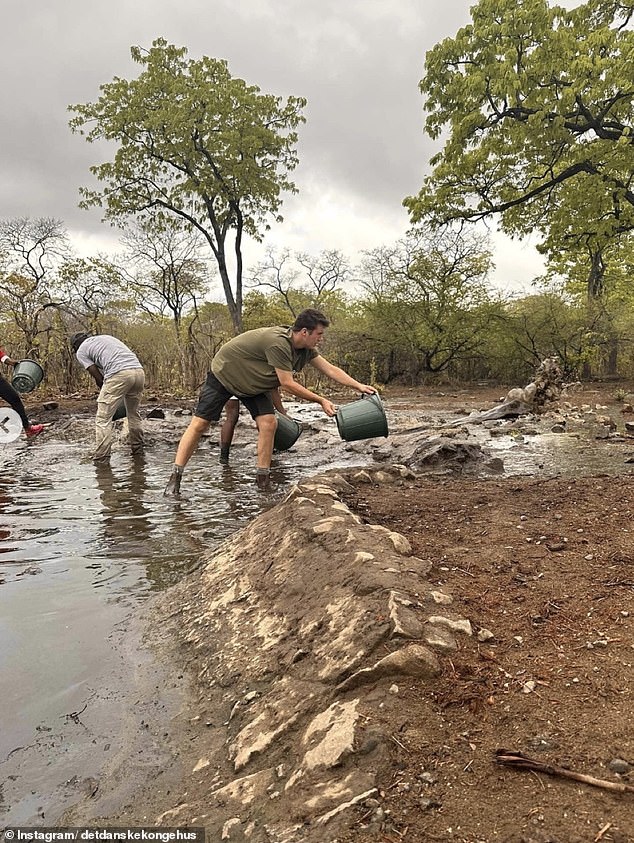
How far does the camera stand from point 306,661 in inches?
76.0

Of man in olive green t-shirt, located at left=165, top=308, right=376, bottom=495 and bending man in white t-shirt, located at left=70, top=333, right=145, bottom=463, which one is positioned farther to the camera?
bending man in white t-shirt, located at left=70, top=333, right=145, bottom=463

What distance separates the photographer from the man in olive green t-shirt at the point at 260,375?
17.1ft

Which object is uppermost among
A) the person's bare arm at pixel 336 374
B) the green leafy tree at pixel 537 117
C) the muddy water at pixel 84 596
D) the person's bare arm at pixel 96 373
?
the green leafy tree at pixel 537 117

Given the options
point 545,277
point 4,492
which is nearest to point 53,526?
point 4,492

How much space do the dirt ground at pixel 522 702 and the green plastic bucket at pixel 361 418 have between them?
2234mm

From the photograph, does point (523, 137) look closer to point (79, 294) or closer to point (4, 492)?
point (4, 492)

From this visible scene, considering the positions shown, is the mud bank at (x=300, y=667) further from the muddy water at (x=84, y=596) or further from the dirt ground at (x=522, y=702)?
the muddy water at (x=84, y=596)

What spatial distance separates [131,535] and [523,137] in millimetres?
12768

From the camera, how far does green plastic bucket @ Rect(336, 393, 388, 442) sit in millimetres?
5113

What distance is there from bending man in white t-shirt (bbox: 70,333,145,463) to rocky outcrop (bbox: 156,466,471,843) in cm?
504

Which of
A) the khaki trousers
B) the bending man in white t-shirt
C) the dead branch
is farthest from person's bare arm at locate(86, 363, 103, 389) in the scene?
the dead branch

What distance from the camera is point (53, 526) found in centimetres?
458

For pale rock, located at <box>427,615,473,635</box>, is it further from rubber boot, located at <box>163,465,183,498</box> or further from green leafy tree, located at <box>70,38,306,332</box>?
green leafy tree, located at <box>70,38,306,332</box>

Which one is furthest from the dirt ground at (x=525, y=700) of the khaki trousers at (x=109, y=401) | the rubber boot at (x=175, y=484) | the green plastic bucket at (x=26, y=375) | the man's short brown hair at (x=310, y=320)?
the green plastic bucket at (x=26, y=375)
